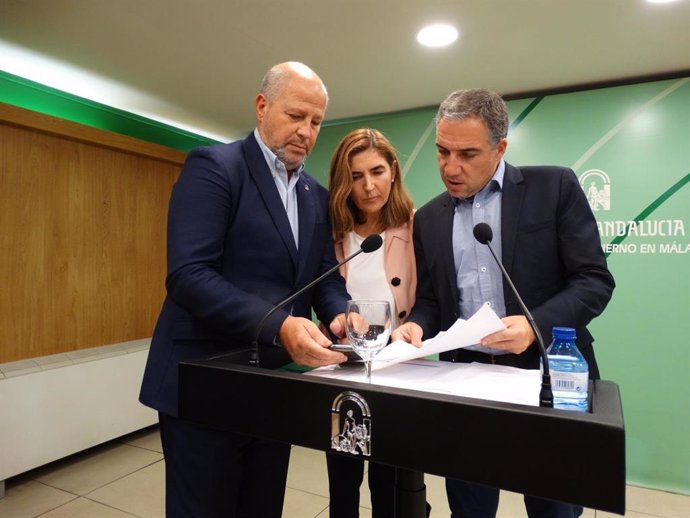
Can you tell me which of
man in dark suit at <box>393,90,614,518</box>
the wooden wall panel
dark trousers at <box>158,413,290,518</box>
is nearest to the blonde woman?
man in dark suit at <box>393,90,614,518</box>

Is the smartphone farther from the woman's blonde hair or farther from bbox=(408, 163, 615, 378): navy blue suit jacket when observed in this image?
the woman's blonde hair

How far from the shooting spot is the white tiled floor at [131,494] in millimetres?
2842

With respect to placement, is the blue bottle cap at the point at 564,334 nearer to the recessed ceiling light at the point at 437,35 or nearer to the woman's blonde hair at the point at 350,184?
the woman's blonde hair at the point at 350,184

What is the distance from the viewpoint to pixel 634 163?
3.23 metres

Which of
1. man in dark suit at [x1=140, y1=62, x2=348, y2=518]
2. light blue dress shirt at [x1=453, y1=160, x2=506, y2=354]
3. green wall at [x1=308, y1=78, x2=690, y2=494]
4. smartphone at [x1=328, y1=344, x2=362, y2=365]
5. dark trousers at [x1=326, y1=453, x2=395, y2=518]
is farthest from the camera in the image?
green wall at [x1=308, y1=78, x2=690, y2=494]

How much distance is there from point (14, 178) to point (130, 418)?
185 cm

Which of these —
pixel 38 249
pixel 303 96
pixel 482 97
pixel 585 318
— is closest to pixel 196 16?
pixel 303 96

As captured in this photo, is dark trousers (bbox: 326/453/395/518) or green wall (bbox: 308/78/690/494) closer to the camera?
dark trousers (bbox: 326/453/395/518)

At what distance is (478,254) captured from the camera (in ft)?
5.03

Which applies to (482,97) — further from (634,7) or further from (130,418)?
(130,418)

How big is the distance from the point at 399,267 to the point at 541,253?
622 mm

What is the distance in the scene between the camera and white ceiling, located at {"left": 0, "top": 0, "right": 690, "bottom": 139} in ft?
7.64

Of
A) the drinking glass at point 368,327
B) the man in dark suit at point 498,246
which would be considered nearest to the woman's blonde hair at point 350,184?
the man in dark suit at point 498,246

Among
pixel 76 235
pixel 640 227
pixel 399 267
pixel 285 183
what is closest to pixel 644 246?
pixel 640 227
